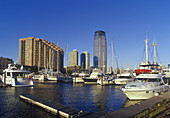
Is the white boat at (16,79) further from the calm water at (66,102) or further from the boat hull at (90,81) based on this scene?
the boat hull at (90,81)

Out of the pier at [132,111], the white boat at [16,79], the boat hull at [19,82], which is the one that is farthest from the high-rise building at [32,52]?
the pier at [132,111]

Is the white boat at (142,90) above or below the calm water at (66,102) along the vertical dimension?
above

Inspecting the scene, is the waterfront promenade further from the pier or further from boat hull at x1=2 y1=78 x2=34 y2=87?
boat hull at x1=2 y1=78 x2=34 y2=87

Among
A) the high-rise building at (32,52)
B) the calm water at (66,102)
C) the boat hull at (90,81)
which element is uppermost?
the high-rise building at (32,52)

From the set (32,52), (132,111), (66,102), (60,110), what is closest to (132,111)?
(132,111)

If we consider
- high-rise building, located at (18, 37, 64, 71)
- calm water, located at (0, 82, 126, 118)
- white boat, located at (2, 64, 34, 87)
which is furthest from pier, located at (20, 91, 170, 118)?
high-rise building, located at (18, 37, 64, 71)

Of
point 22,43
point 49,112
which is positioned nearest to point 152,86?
point 49,112

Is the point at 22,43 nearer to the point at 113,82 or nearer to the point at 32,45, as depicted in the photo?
the point at 32,45

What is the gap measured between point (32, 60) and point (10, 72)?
128 meters

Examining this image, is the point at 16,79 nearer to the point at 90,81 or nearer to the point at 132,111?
the point at 90,81

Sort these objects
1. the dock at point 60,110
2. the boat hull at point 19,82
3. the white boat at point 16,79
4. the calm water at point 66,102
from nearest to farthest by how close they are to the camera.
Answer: the dock at point 60,110
the calm water at point 66,102
the boat hull at point 19,82
the white boat at point 16,79

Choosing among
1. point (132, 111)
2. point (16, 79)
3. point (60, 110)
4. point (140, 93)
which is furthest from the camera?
point (16, 79)

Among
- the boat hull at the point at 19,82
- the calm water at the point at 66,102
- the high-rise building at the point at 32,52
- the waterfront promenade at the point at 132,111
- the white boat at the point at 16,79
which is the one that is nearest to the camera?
the waterfront promenade at the point at 132,111

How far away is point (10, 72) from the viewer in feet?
172
